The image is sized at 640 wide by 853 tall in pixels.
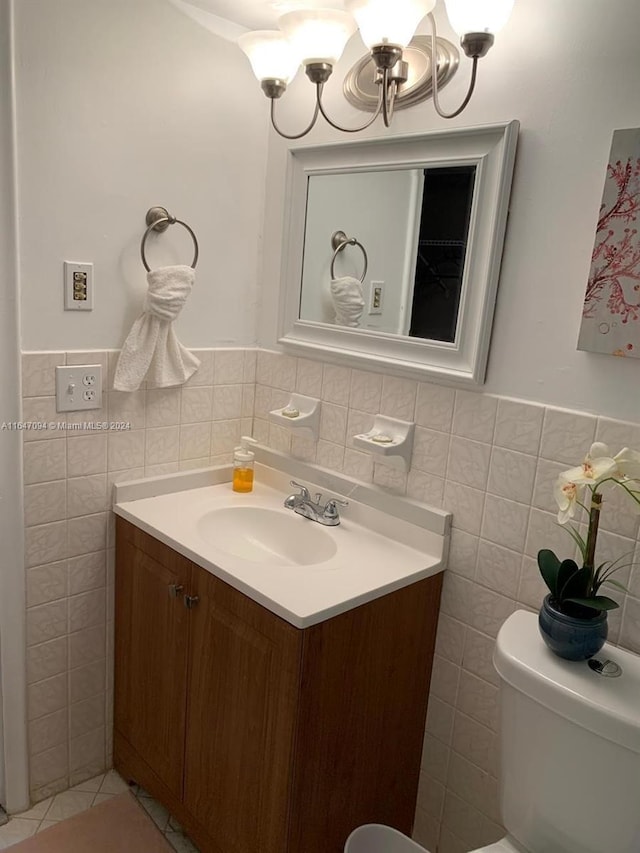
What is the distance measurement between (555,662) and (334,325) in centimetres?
98

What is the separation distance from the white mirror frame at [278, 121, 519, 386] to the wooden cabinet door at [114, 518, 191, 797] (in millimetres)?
692

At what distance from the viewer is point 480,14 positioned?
1.15 meters

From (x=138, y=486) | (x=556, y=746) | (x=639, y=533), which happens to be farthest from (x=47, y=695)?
(x=639, y=533)

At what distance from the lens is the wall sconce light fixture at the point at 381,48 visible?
46.2 inches

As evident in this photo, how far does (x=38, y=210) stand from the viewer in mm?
1456

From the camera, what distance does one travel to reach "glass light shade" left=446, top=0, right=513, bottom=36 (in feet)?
3.75

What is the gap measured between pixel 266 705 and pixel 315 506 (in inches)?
21.6

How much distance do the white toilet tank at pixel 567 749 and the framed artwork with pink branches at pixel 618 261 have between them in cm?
58

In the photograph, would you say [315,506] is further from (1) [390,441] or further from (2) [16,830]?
(2) [16,830]

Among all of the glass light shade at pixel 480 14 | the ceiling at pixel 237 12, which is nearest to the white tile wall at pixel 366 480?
the glass light shade at pixel 480 14

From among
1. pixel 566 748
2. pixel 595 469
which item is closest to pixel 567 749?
pixel 566 748

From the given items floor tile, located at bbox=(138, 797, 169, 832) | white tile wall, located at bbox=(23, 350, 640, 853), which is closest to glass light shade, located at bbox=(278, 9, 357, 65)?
white tile wall, located at bbox=(23, 350, 640, 853)

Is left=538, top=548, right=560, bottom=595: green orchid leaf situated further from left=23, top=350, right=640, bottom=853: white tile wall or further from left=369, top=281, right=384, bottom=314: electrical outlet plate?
left=369, top=281, right=384, bottom=314: electrical outlet plate

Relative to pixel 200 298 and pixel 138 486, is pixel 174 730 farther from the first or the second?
pixel 200 298
